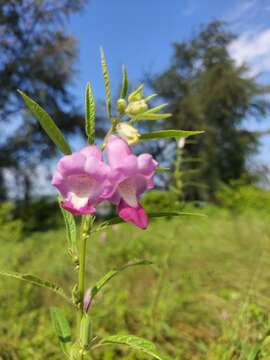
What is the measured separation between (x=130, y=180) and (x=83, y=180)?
0.26 ft

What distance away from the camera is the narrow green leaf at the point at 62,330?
3.11 ft

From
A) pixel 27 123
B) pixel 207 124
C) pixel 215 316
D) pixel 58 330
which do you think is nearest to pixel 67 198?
pixel 58 330

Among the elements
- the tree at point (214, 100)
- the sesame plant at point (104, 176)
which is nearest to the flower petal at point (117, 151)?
the sesame plant at point (104, 176)

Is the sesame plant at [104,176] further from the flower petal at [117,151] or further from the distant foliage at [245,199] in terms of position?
the distant foliage at [245,199]

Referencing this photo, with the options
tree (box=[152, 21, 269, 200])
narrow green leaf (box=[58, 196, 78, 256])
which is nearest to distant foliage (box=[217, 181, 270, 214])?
tree (box=[152, 21, 269, 200])

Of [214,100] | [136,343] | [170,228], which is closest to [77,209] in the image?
[136,343]

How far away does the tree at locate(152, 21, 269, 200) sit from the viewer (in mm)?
14586

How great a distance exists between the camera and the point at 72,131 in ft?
41.9

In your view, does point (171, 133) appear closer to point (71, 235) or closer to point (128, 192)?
point (128, 192)

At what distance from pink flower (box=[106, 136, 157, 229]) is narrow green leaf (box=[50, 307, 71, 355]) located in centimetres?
37

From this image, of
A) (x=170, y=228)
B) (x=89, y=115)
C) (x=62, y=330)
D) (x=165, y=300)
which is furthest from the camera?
(x=170, y=228)

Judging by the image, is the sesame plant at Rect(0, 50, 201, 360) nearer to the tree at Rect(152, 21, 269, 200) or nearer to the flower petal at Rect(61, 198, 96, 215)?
the flower petal at Rect(61, 198, 96, 215)

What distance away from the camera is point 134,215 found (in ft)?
2.43

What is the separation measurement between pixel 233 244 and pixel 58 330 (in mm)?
4055
